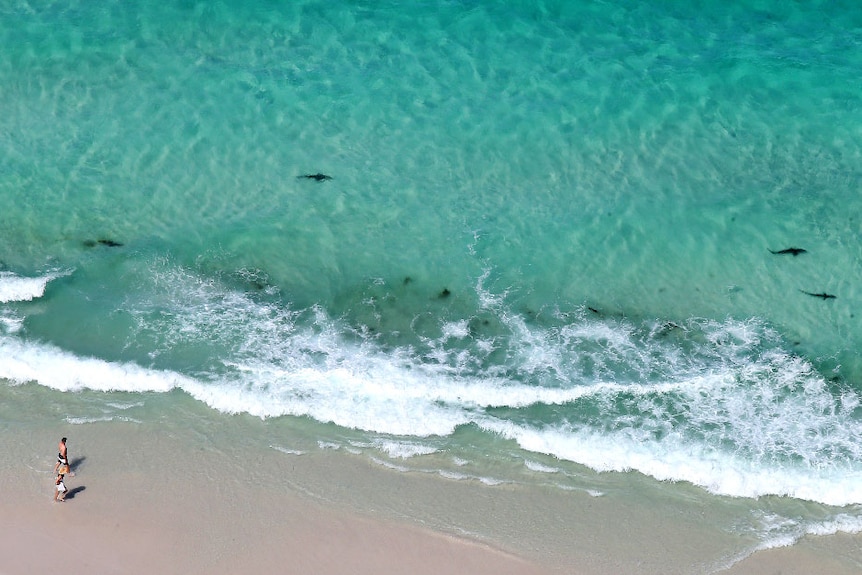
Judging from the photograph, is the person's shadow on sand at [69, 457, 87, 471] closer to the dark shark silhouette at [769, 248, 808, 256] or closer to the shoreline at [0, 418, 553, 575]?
the shoreline at [0, 418, 553, 575]

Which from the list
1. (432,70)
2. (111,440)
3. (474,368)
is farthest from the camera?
(432,70)

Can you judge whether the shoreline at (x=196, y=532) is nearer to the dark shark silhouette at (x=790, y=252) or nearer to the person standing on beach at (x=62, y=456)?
the person standing on beach at (x=62, y=456)

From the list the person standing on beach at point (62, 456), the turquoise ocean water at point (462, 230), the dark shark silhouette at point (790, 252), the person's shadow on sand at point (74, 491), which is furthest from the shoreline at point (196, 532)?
the dark shark silhouette at point (790, 252)

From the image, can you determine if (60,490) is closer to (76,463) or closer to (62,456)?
(62,456)

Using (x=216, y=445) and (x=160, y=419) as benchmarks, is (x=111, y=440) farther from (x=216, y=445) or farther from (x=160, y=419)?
(x=216, y=445)

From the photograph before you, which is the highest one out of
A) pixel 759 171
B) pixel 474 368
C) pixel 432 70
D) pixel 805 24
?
pixel 805 24

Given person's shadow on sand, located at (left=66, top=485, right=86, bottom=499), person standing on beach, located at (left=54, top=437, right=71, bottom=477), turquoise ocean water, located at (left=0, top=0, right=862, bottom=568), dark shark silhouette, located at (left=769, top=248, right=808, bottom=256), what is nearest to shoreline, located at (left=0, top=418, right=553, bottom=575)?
person's shadow on sand, located at (left=66, top=485, right=86, bottom=499)

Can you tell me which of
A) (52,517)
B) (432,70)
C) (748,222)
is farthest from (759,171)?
(52,517)
